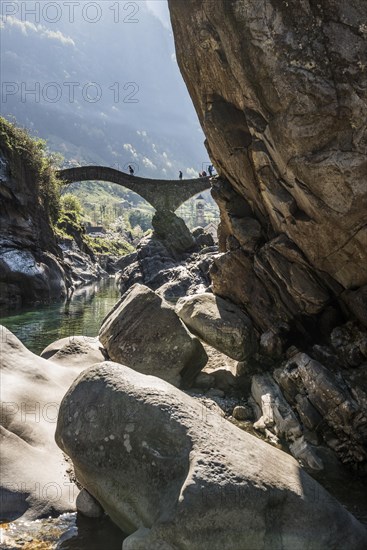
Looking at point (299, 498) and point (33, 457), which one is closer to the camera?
point (299, 498)

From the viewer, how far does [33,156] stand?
1724 inches

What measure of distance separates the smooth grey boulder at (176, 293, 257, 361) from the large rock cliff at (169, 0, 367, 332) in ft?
2.50

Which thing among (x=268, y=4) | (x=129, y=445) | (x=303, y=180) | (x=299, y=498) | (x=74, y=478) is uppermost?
(x=268, y=4)

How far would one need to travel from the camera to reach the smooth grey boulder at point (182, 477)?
21.0 feet

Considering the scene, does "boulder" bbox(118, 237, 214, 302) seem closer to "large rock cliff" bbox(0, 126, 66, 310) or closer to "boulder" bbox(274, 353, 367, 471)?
"large rock cliff" bbox(0, 126, 66, 310)

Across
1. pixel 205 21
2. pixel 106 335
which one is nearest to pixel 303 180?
pixel 205 21

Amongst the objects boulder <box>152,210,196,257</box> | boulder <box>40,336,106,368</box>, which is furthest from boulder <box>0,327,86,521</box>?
boulder <box>152,210,196,257</box>

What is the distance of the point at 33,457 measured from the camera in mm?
8938

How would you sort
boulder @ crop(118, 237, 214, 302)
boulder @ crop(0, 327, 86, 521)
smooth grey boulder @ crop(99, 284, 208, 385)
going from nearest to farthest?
boulder @ crop(0, 327, 86, 521) < smooth grey boulder @ crop(99, 284, 208, 385) < boulder @ crop(118, 237, 214, 302)

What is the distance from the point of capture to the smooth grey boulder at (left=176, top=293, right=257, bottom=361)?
15609 millimetres

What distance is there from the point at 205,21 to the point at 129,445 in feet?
38.6

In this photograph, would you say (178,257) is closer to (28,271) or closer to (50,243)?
(50,243)

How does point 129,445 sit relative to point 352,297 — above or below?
below

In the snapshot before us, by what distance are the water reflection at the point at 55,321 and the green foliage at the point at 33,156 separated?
44.9ft
